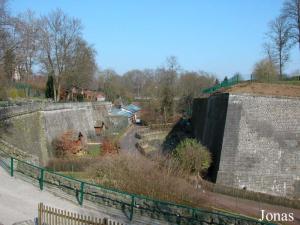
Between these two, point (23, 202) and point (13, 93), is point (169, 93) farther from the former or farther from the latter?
point (23, 202)

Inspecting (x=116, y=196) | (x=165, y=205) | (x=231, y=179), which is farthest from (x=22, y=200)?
(x=231, y=179)

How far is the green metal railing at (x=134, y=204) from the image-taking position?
11516 mm

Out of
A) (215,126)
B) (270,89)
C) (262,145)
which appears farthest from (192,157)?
(270,89)

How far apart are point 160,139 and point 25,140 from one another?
24032 millimetres

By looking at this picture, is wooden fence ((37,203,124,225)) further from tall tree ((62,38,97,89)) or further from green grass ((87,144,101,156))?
tall tree ((62,38,97,89))

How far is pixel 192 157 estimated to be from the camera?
24.2 meters

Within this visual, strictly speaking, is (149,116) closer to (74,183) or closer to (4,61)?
(4,61)

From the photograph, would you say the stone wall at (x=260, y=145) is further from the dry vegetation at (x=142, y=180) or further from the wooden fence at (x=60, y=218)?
the wooden fence at (x=60, y=218)

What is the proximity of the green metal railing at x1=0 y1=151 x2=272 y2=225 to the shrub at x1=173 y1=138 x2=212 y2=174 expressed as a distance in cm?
1130

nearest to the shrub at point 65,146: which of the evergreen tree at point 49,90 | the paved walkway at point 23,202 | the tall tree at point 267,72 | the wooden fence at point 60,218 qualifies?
the tall tree at point 267,72

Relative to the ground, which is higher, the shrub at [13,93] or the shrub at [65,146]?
the shrub at [13,93]

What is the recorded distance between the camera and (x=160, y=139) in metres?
47.6

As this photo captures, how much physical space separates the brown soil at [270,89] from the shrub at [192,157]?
246 inches

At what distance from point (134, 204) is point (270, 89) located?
19362 mm
